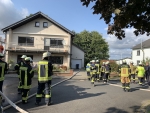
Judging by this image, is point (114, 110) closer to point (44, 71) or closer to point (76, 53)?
point (44, 71)

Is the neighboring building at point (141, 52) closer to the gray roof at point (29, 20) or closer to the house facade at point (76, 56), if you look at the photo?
the house facade at point (76, 56)

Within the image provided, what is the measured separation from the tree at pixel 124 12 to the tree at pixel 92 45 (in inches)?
1769

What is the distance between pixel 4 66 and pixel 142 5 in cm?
502

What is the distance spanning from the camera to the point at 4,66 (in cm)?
677

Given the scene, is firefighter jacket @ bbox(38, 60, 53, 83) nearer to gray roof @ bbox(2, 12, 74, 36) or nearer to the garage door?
gray roof @ bbox(2, 12, 74, 36)

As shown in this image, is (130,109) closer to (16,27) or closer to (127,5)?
A: (127,5)

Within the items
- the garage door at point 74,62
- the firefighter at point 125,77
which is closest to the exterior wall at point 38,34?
Result: the garage door at point 74,62

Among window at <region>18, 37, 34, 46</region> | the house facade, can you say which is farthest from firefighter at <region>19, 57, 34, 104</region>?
the house facade

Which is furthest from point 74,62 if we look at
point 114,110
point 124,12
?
point 124,12

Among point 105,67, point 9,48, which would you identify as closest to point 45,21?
point 9,48

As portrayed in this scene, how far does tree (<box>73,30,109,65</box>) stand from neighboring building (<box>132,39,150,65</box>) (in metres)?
8.47

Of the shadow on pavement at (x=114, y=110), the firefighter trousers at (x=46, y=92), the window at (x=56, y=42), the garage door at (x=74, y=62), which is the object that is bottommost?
the shadow on pavement at (x=114, y=110)

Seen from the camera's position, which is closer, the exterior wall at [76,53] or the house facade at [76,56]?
the house facade at [76,56]

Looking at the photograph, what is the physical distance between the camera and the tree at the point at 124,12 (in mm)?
4648
